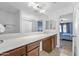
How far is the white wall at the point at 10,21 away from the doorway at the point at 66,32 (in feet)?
2.28

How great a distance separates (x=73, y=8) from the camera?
138cm

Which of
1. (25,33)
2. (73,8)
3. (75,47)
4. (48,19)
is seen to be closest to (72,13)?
(73,8)

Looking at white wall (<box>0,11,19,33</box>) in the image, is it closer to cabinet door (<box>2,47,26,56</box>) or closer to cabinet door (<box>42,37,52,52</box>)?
cabinet door (<box>2,47,26,56</box>)

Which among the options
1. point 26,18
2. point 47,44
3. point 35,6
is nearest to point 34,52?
point 47,44

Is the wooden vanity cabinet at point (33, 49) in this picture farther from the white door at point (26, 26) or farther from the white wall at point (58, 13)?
the white wall at point (58, 13)

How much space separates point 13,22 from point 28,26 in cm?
24

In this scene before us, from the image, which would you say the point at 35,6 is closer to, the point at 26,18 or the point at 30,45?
the point at 26,18

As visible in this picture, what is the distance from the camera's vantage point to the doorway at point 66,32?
1.40 meters

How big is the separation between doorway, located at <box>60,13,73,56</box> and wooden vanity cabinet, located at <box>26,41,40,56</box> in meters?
0.40

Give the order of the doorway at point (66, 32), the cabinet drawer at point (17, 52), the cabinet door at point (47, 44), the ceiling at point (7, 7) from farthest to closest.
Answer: the cabinet door at point (47, 44)
the doorway at point (66, 32)
the ceiling at point (7, 7)
the cabinet drawer at point (17, 52)

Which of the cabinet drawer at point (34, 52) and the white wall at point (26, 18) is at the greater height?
the white wall at point (26, 18)

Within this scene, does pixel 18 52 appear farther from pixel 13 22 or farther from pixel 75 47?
pixel 75 47

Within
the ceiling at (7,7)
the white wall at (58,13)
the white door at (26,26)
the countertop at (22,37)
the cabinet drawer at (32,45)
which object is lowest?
the cabinet drawer at (32,45)

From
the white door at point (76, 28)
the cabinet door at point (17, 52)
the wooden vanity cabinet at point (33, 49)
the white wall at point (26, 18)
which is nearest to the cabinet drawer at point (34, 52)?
the wooden vanity cabinet at point (33, 49)
